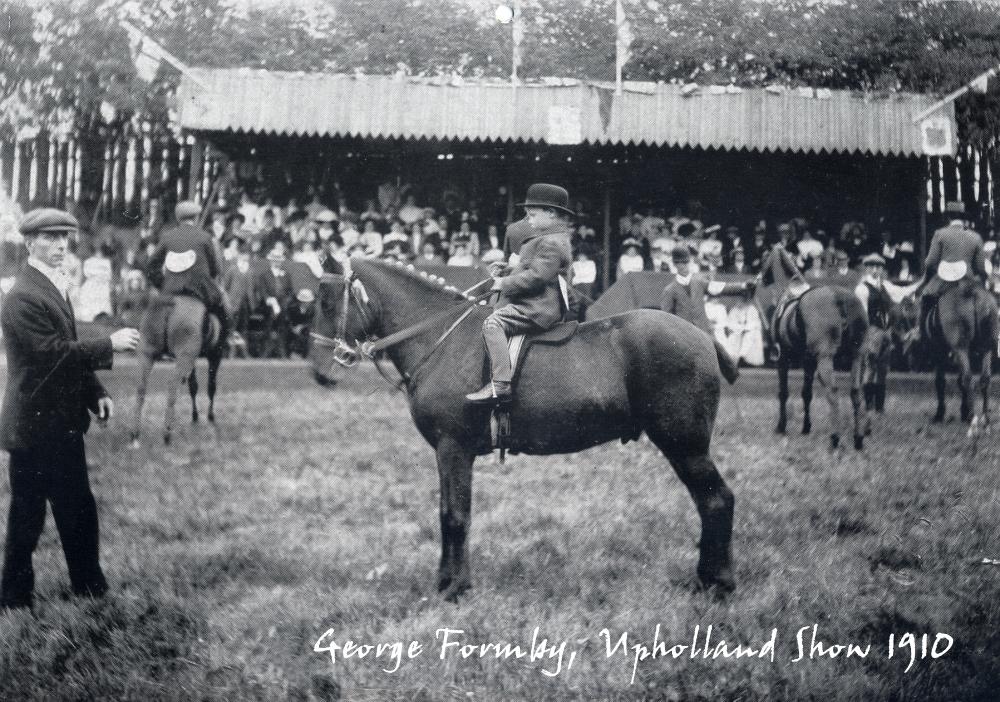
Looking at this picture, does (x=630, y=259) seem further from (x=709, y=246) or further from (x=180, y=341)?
(x=180, y=341)

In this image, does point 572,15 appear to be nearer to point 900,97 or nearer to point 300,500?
point 900,97

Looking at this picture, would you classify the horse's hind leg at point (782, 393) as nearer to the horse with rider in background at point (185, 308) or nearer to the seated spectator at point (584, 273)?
the seated spectator at point (584, 273)

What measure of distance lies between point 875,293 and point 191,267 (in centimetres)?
491

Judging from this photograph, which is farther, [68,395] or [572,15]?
[572,15]

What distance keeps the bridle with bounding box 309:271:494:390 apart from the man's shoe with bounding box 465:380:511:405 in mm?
367

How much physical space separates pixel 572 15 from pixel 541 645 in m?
3.58

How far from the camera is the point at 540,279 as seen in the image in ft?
13.2

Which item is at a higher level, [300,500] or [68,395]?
[68,395]

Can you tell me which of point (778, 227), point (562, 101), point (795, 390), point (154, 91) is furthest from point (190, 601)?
point (778, 227)

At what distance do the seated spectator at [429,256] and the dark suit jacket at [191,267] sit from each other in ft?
4.97

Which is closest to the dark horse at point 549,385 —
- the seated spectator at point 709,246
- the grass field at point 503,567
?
the grass field at point 503,567

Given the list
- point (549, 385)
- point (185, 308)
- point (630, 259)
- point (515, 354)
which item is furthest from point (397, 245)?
point (549, 385)

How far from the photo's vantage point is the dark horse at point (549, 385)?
3955 mm

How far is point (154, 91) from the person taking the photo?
4.98 m
